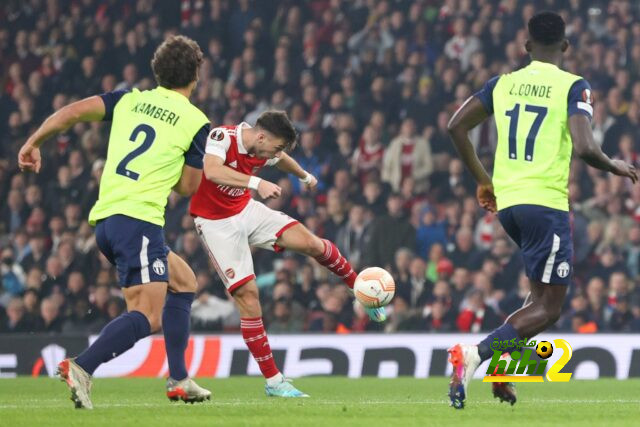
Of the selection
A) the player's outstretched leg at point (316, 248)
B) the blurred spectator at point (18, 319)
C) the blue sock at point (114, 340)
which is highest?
the player's outstretched leg at point (316, 248)

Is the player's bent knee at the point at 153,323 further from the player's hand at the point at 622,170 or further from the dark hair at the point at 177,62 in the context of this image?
the player's hand at the point at 622,170

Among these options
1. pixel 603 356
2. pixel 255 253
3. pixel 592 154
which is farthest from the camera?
pixel 255 253

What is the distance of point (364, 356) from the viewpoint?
13.1 m

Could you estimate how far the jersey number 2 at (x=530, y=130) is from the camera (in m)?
7.03

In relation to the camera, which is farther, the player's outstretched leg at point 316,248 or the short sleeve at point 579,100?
the player's outstretched leg at point 316,248

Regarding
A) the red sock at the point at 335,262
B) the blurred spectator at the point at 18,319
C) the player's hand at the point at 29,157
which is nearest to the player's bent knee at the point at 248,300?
the red sock at the point at 335,262

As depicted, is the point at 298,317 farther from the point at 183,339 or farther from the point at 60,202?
the point at 183,339

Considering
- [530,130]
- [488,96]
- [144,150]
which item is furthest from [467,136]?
[144,150]

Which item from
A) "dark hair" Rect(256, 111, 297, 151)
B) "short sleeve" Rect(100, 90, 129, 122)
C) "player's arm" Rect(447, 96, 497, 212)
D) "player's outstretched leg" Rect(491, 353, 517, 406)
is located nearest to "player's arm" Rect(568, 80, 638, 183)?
"player's arm" Rect(447, 96, 497, 212)

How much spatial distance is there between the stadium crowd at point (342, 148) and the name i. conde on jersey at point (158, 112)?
7035 millimetres

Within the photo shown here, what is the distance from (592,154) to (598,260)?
7.79m

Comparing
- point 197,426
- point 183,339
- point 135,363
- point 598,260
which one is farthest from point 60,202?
point 197,426

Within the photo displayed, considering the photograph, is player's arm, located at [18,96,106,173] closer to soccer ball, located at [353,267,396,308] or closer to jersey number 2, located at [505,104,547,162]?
jersey number 2, located at [505,104,547,162]

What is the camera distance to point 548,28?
7.14 metres
